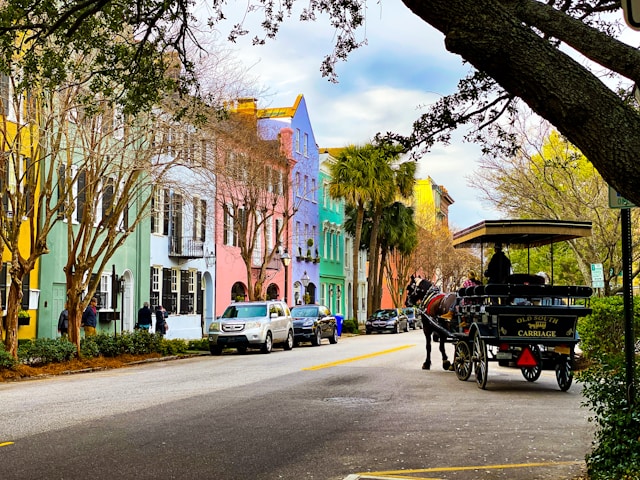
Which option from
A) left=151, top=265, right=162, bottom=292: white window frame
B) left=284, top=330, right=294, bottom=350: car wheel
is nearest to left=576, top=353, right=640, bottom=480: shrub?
left=284, top=330, right=294, bottom=350: car wheel

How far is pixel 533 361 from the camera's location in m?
15.0

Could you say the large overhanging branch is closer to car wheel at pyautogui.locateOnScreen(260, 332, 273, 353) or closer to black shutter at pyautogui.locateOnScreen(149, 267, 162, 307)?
car wheel at pyautogui.locateOnScreen(260, 332, 273, 353)

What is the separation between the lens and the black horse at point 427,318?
62.8 ft

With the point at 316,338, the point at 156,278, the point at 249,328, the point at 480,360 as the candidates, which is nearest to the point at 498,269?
the point at 480,360

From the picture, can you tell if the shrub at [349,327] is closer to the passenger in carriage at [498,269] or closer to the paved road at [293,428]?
the paved road at [293,428]

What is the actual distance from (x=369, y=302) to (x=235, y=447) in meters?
51.0

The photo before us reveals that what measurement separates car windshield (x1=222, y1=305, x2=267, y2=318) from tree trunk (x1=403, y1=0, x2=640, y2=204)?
79.8ft

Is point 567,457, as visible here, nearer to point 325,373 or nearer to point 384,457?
point 384,457

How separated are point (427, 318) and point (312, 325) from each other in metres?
16.0

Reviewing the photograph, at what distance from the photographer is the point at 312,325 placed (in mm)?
35000

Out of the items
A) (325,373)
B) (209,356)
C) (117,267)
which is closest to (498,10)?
(325,373)

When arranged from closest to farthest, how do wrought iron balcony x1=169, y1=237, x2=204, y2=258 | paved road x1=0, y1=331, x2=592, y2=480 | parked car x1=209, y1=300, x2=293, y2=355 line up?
1. paved road x1=0, y1=331, x2=592, y2=480
2. parked car x1=209, y1=300, x2=293, y2=355
3. wrought iron balcony x1=169, y1=237, x2=204, y2=258

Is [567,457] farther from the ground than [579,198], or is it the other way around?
[579,198]

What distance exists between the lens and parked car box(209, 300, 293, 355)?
2844 cm
